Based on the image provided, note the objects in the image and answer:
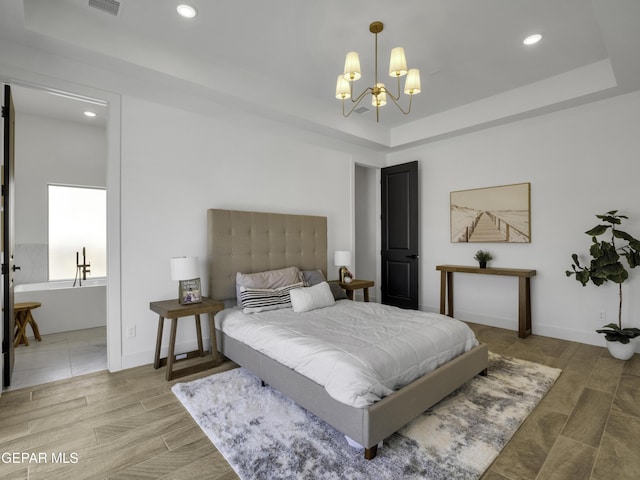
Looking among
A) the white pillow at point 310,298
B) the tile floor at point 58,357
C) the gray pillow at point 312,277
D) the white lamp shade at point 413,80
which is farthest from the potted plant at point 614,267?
the tile floor at point 58,357

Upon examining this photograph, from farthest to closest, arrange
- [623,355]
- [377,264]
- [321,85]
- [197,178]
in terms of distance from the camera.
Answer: [377,264] < [321,85] < [197,178] < [623,355]

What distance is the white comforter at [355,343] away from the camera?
1.92 meters

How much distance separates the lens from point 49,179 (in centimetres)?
463

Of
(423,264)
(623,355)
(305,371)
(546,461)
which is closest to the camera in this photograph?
(546,461)

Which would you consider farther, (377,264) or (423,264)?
(377,264)

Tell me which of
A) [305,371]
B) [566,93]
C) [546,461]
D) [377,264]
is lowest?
[546,461]

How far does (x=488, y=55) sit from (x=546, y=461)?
3.44m

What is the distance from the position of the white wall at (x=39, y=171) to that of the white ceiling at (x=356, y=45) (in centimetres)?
45

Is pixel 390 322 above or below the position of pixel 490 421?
above

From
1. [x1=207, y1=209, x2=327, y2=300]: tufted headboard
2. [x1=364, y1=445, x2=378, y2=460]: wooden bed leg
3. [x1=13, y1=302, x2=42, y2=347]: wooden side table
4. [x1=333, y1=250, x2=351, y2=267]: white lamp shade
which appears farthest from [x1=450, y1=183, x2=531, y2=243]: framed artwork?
[x1=13, y1=302, x2=42, y2=347]: wooden side table

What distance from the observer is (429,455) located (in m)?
1.85

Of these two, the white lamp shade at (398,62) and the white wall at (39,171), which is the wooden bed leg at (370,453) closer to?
the white lamp shade at (398,62)

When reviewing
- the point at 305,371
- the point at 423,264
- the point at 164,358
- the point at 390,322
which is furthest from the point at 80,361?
the point at 423,264

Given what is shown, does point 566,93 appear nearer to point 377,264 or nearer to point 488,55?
point 488,55
